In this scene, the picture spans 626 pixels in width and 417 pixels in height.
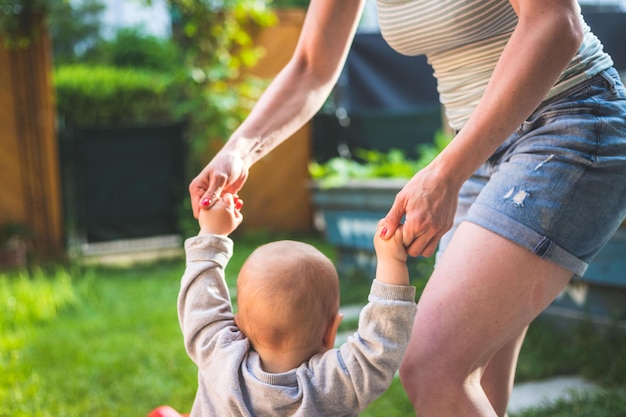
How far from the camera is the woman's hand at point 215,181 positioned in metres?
1.58

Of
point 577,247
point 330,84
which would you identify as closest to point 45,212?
point 330,84

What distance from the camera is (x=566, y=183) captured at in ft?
4.42

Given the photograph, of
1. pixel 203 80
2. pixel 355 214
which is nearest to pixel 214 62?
pixel 203 80

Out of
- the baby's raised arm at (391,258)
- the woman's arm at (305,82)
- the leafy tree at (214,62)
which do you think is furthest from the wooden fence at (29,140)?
the baby's raised arm at (391,258)

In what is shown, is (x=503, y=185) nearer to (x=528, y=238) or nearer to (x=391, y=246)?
(x=528, y=238)

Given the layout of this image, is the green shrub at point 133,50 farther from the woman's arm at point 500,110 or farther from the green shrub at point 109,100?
the woman's arm at point 500,110

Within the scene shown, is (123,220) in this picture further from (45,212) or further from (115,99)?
(115,99)

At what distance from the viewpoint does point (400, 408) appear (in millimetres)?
3002

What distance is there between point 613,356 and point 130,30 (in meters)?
13.4

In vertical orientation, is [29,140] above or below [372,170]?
below

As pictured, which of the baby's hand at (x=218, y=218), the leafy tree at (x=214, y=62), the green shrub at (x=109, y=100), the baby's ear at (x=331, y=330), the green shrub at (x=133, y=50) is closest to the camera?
the baby's ear at (x=331, y=330)

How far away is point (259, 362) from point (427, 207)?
470 millimetres

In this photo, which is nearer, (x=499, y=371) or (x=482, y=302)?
(x=482, y=302)

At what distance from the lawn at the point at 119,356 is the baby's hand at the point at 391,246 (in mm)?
1729
